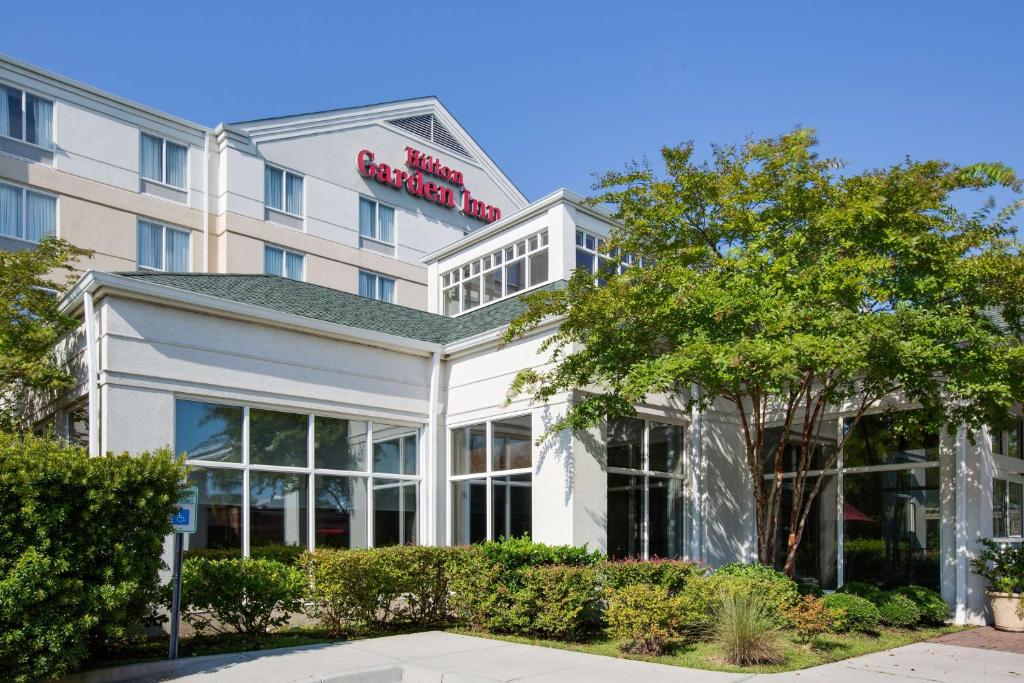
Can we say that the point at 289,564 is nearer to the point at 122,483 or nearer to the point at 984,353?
the point at 122,483

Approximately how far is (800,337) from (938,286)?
265 cm

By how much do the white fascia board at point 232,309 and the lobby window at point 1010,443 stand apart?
1045 centimetres

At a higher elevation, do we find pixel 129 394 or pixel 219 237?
pixel 219 237

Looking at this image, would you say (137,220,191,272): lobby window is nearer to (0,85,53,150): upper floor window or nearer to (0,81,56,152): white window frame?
(0,81,56,152): white window frame

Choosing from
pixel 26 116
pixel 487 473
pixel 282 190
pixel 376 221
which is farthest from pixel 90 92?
pixel 487 473

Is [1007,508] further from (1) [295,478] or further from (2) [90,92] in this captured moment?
(2) [90,92]

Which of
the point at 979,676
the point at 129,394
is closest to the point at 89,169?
the point at 129,394

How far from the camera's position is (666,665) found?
10.2 meters

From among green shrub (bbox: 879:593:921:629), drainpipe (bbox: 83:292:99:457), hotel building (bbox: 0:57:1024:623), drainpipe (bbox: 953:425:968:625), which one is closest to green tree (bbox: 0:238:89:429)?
hotel building (bbox: 0:57:1024:623)

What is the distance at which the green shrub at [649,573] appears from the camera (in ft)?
40.9

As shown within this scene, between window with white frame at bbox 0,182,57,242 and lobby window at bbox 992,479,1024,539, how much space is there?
24.9 m

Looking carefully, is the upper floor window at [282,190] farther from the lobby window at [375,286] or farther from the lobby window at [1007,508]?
the lobby window at [1007,508]

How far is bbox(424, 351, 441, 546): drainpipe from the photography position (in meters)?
16.3

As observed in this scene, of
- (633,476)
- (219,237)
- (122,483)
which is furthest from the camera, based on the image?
(219,237)
